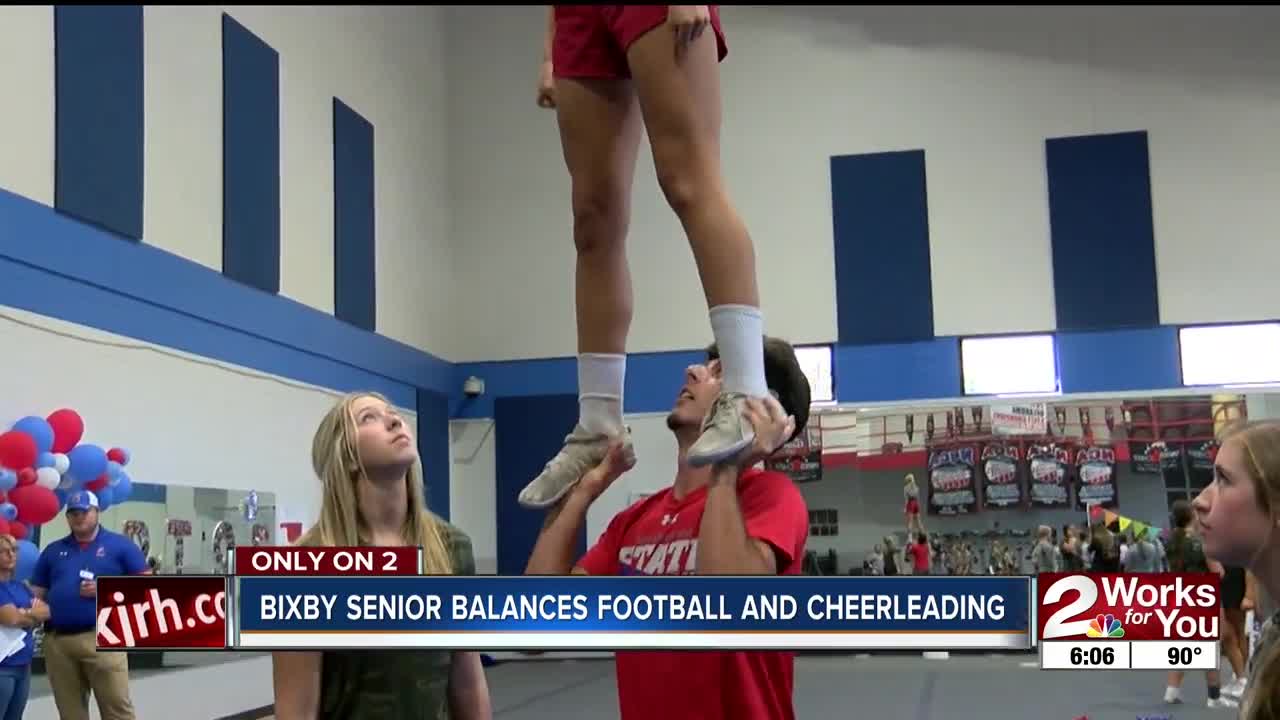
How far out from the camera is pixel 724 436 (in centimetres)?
200

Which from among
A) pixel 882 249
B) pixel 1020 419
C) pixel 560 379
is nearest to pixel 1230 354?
pixel 1020 419

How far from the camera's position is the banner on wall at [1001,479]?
9.89 m

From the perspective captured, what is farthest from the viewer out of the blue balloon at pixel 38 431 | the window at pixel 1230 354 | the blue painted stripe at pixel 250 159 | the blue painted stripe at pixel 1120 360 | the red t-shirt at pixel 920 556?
the blue painted stripe at pixel 1120 360

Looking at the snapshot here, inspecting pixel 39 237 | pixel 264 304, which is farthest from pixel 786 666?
pixel 264 304

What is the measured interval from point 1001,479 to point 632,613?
29.2 ft

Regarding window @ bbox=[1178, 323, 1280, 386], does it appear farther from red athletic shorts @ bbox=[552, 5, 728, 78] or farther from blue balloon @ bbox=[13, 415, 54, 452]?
red athletic shorts @ bbox=[552, 5, 728, 78]

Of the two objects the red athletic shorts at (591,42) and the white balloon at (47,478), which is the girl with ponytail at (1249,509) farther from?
the white balloon at (47,478)

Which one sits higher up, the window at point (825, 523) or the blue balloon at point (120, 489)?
the blue balloon at point (120, 489)

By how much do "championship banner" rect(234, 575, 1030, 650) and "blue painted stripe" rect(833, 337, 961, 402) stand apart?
10.2 meters

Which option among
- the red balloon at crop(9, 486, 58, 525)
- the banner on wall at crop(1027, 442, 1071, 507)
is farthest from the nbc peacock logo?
the banner on wall at crop(1027, 442, 1071, 507)

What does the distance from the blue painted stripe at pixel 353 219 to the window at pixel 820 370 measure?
4293 mm

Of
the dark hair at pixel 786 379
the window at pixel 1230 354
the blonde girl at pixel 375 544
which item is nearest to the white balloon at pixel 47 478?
the blonde girl at pixel 375 544

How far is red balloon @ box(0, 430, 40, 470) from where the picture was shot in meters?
5.81

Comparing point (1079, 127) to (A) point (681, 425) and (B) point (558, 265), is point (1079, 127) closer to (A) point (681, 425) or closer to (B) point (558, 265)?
Result: (B) point (558, 265)
